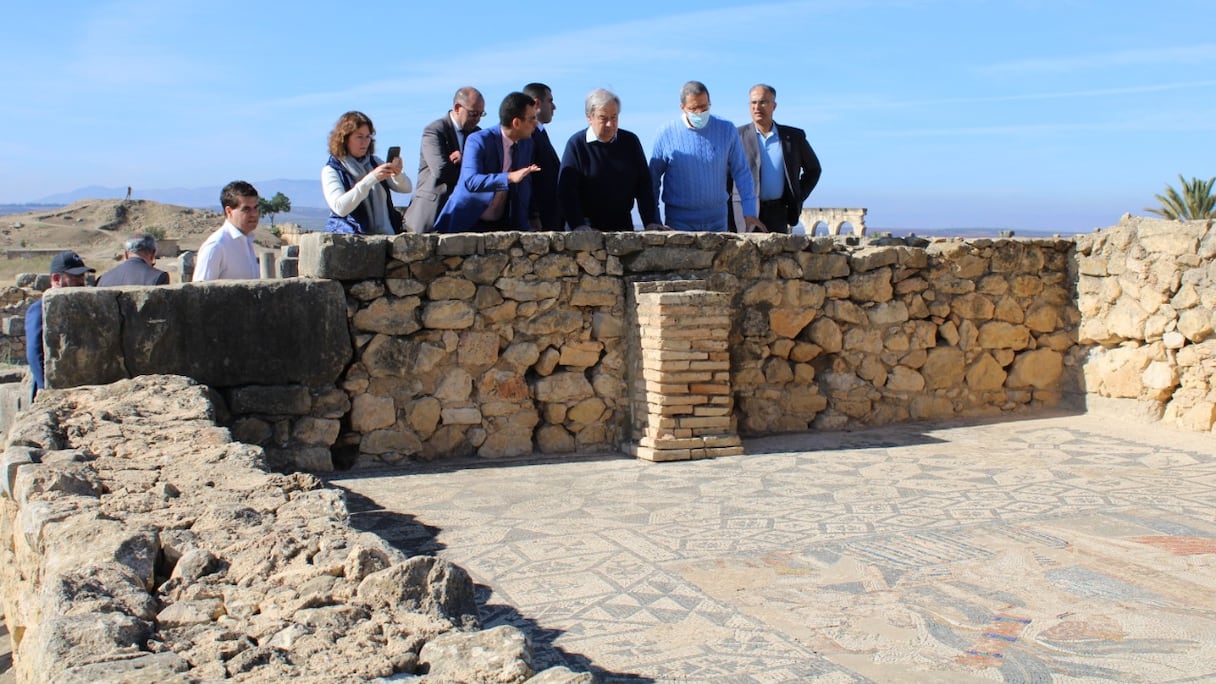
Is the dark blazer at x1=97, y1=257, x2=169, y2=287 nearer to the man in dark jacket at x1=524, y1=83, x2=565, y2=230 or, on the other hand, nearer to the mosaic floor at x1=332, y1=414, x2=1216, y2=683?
the mosaic floor at x1=332, y1=414, x2=1216, y2=683

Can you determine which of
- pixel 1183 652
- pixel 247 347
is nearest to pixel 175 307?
pixel 247 347

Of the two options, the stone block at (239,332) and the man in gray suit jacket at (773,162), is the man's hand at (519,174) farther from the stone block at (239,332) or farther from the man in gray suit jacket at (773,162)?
the man in gray suit jacket at (773,162)

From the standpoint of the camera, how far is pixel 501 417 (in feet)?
24.4

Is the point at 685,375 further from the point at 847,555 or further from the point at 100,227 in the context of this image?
the point at 100,227

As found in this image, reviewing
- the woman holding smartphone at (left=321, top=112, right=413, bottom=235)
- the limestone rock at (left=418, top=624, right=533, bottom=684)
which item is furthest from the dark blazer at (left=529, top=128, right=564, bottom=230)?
the limestone rock at (left=418, top=624, right=533, bottom=684)

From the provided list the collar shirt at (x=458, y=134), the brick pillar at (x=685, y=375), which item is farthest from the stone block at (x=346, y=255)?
the brick pillar at (x=685, y=375)

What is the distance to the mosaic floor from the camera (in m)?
3.91

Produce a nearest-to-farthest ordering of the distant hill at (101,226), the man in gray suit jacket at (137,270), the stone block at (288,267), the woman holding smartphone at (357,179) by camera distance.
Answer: the man in gray suit jacket at (137,270), the woman holding smartphone at (357,179), the stone block at (288,267), the distant hill at (101,226)

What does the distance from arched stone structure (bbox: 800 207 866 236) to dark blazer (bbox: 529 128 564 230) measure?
2474 cm

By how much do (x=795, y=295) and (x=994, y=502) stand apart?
2.46m

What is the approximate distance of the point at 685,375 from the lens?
7.16m

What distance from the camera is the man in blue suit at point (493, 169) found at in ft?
24.2

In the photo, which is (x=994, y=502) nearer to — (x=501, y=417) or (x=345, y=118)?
(x=501, y=417)

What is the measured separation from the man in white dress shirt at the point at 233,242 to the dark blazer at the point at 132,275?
0.89ft
